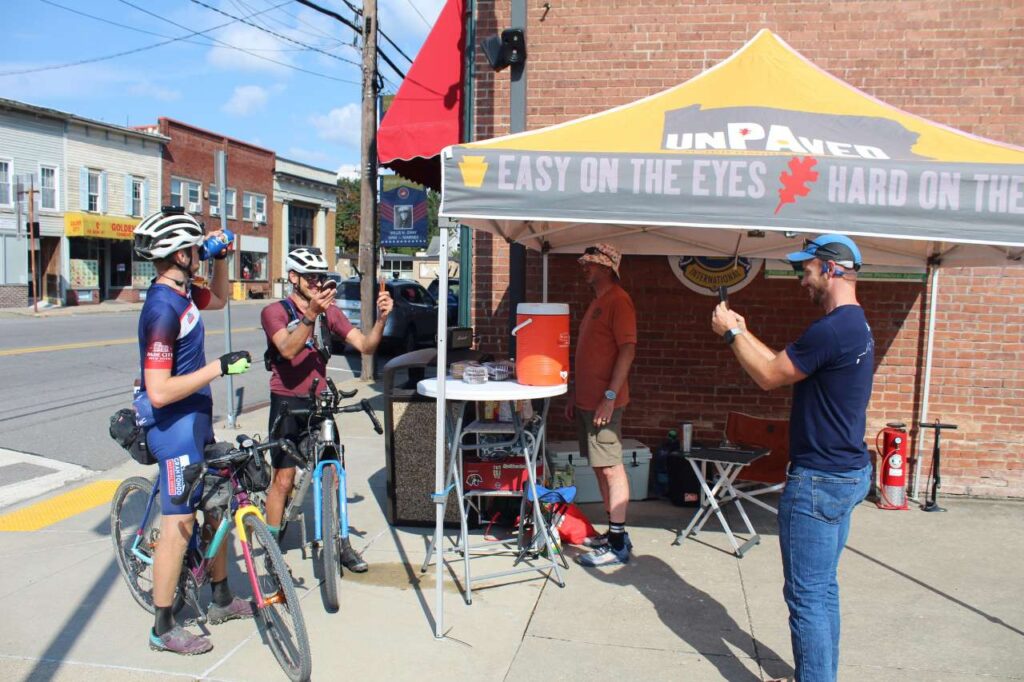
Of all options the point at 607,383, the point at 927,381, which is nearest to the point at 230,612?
the point at 607,383

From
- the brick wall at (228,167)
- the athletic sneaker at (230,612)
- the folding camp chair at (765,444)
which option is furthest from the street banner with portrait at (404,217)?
the brick wall at (228,167)

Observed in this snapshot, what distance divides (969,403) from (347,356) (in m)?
13.3

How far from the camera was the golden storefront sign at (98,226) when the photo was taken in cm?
3216

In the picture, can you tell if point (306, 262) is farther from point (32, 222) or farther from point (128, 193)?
point (128, 193)

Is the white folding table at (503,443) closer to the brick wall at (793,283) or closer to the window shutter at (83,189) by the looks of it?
the brick wall at (793,283)

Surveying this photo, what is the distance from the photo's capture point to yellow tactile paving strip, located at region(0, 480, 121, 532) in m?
5.93

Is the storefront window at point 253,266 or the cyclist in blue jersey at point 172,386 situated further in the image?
the storefront window at point 253,266

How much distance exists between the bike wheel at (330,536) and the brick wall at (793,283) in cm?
288

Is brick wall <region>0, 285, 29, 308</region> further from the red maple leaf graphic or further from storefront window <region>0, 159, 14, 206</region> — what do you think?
the red maple leaf graphic

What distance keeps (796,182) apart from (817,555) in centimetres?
182

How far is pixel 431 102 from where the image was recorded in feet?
24.1

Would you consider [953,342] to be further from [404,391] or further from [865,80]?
[404,391]

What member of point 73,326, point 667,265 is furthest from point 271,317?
point 73,326

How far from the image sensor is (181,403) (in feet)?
12.4
